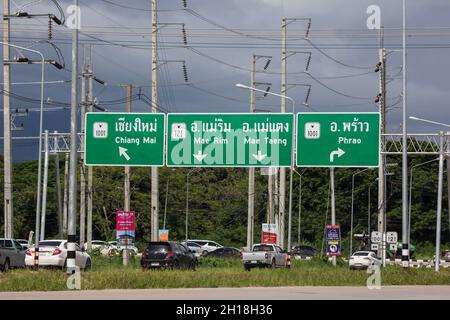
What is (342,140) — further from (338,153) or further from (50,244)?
(50,244)

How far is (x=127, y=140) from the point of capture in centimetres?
3875

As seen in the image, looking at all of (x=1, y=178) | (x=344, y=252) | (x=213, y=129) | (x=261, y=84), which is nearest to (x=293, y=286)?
(x=213, y=129)

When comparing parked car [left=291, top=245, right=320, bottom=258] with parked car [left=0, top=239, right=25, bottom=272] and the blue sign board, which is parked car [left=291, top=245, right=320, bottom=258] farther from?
parked car [left=0, top=239, right=25, bottom=272]

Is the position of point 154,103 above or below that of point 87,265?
above

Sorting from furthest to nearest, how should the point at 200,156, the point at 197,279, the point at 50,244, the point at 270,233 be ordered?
the point at 270,233, the point at 50,244, the point at 200,156, the point at 197,279

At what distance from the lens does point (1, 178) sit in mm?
91000

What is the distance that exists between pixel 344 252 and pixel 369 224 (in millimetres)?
3809

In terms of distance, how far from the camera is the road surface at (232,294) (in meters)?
24.6

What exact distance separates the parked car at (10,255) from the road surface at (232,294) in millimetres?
13907

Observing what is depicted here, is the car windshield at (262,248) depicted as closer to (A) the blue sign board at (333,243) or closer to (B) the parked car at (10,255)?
(A) the blue sign board at (333,243)

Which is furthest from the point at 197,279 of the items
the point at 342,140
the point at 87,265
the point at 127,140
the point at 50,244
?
the point at 50,244

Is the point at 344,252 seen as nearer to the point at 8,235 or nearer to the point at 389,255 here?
the point at 389,255

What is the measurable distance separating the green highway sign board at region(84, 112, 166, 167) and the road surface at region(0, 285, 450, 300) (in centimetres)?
1063

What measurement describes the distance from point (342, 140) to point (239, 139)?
4519 mm
